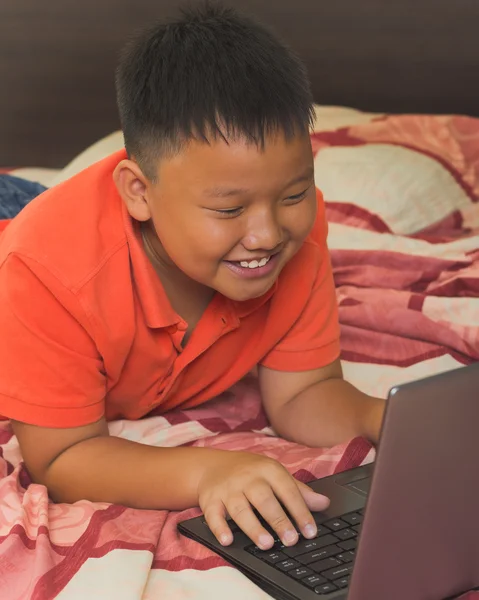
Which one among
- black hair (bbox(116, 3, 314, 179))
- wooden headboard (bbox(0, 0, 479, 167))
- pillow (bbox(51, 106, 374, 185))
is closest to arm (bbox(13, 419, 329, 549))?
black hair (bbox(116, 3, 314, 179))

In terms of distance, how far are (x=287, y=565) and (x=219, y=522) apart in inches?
3.7

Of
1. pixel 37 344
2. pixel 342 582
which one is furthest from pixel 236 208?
pixel 342 582

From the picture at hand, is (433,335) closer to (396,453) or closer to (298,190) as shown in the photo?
(298,190)

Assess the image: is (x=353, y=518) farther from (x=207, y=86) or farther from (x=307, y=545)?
Answer: (x=207, y=86)

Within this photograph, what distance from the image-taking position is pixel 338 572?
801 mm

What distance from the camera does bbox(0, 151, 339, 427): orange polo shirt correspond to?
3.38ft

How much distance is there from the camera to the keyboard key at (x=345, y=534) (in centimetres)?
87

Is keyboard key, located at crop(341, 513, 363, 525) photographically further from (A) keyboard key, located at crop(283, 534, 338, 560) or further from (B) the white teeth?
(B) the white teeth

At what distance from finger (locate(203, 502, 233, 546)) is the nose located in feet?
0.83

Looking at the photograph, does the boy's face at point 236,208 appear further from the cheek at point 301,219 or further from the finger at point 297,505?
the finger at point 297,505

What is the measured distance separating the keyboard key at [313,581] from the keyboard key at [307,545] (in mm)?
44

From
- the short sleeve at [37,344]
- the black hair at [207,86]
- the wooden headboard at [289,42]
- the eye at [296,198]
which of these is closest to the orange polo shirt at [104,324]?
the short sleeve at [37,344]

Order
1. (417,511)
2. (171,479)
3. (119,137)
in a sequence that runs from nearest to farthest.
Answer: (417,511) → (171,479) → (119,137)

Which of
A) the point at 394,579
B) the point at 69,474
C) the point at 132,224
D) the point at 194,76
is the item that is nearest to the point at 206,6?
the point at 194,76
